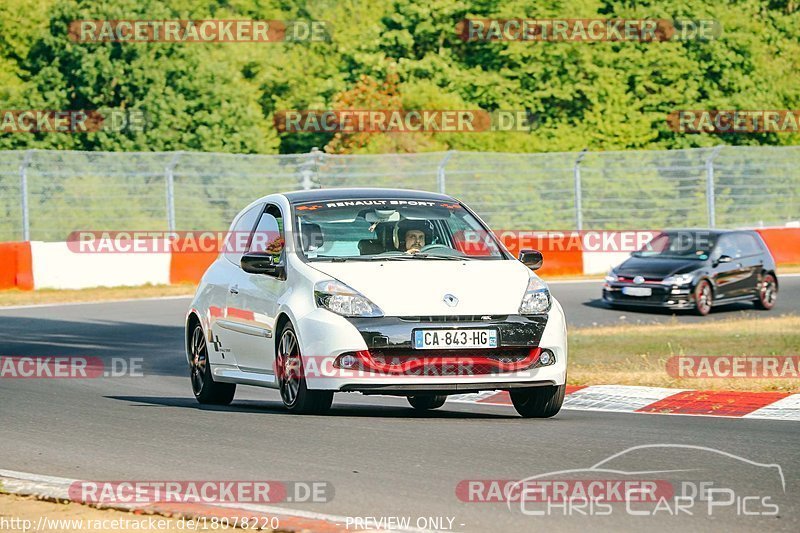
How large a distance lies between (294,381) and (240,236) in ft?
6.95

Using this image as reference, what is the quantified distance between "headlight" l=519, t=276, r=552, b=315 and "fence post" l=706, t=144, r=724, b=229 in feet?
75.1

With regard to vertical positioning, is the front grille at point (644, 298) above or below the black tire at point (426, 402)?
below

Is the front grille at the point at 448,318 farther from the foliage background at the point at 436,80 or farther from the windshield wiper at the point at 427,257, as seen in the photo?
the foliage background at the point at 436,80

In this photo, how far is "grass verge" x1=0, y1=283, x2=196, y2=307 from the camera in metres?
25.4

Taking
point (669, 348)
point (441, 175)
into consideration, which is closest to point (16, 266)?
point (441, 175)

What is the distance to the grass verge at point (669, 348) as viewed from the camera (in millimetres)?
12961

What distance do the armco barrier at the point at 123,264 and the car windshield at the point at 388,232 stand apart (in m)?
17.3

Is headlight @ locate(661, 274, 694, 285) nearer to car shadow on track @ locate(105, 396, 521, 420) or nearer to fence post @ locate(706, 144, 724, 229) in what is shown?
fence post @ locate(706, 144, 724, 229)

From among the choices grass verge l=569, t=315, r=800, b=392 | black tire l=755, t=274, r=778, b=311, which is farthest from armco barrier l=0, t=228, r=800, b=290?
grass verge l=569, t=315, r=800, b=392

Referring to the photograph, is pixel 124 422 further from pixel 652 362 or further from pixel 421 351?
pixel 652 362

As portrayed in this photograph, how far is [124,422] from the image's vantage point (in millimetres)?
9867

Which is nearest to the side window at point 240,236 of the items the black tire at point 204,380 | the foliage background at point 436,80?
the black tire at point 204,380

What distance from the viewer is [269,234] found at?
432 inches

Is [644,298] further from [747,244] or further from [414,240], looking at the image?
[414,240]
